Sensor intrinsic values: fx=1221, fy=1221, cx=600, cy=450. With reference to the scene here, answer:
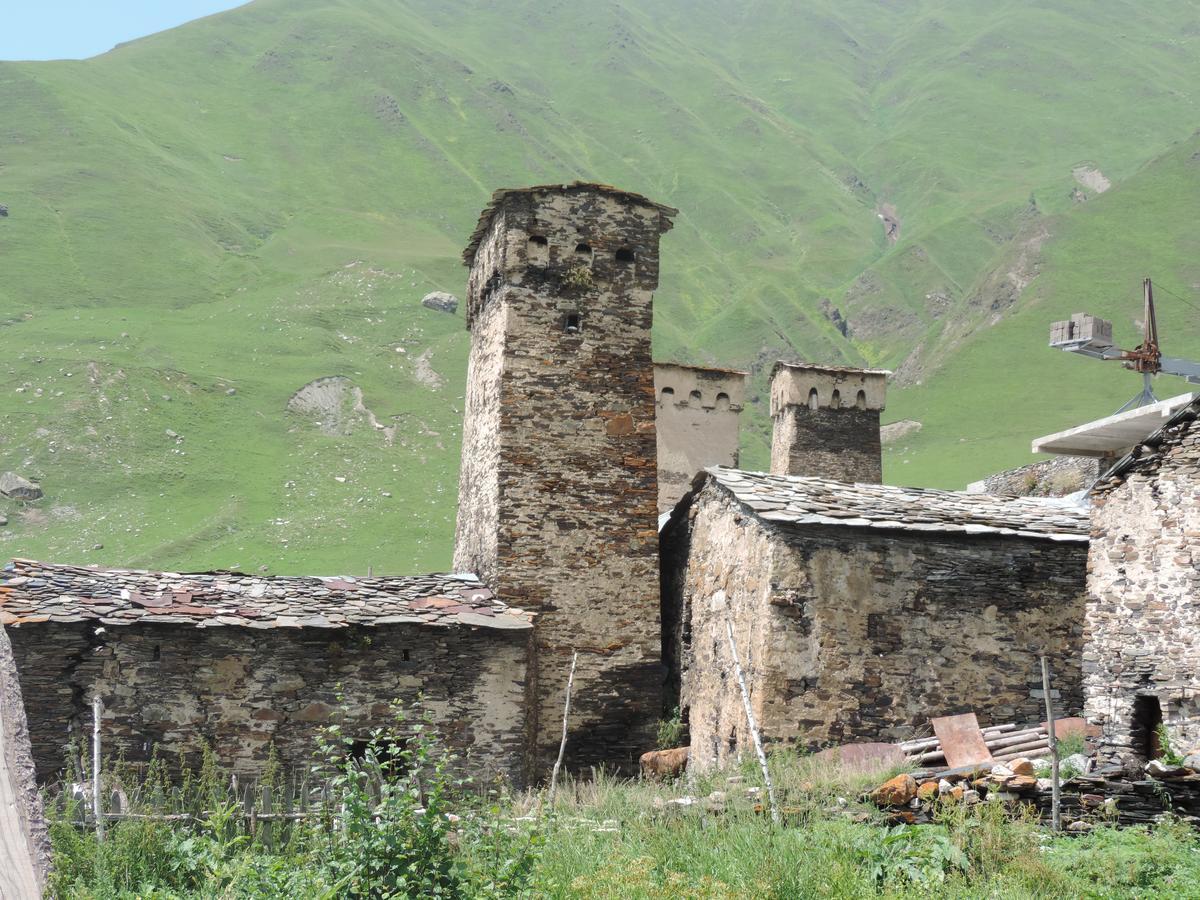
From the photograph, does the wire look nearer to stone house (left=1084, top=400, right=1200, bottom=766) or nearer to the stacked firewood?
the stacked firewood

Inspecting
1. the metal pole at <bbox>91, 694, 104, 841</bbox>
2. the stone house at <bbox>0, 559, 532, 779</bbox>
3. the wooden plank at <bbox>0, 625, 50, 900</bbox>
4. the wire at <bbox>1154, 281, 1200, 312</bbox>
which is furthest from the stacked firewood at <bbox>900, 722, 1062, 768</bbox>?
the wire at <bbox>1154, 281, 1200, 312</bbox>

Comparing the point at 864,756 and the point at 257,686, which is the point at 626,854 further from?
the point at 257,686

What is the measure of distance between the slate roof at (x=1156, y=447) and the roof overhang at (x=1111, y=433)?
819 cm

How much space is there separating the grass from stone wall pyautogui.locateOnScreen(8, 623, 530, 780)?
3849 millimetres

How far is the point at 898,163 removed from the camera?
13088 centimetres

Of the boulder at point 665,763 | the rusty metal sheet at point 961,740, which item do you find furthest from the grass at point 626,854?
the boulder at point 665,763

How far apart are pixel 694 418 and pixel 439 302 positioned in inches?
1914

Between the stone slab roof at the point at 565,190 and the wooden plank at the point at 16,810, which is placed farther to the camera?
the stone slab roof at the point at 565,190

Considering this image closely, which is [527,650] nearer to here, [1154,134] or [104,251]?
[104,251]

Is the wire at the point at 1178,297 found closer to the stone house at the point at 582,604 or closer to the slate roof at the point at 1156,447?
the stone house at the point at 582,604

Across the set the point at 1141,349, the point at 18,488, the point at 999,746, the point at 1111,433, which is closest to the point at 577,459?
the point at 999,746

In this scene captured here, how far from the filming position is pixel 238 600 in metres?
15.0

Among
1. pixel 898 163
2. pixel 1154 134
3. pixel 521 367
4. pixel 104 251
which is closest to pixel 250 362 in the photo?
pixel 104 251

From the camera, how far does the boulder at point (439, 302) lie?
7219 cm
